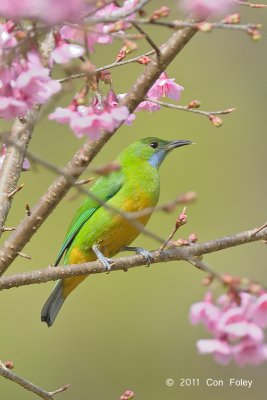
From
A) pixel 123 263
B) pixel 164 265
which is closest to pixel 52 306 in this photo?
pixel 123 263

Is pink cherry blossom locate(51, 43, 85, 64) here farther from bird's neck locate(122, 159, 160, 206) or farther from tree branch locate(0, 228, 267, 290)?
bird's neck locate(122, 159, 160, 206)

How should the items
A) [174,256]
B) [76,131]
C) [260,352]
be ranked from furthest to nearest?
[174,256]
[76,131]
[260,352]

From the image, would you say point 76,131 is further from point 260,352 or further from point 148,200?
point 148,200

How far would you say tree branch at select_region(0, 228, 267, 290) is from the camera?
2484 mm

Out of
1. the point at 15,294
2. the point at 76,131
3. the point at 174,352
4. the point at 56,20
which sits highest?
the point at 56,20

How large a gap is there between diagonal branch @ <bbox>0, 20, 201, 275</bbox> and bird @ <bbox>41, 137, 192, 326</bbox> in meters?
0.92

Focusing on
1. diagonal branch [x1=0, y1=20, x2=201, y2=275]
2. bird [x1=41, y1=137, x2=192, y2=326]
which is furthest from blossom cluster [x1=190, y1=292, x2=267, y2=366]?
bird [x1=41, y1=137, x2=192, y2=326]

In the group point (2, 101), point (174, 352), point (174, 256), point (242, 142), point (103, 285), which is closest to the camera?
point (2, 101)

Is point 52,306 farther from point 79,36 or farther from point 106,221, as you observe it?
point 79,36

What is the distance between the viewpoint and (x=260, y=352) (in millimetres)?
1584

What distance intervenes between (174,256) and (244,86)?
5062mm

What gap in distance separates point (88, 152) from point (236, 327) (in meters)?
0.86

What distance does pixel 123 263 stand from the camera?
8.79ft

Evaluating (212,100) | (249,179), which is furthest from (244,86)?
(249,179)
